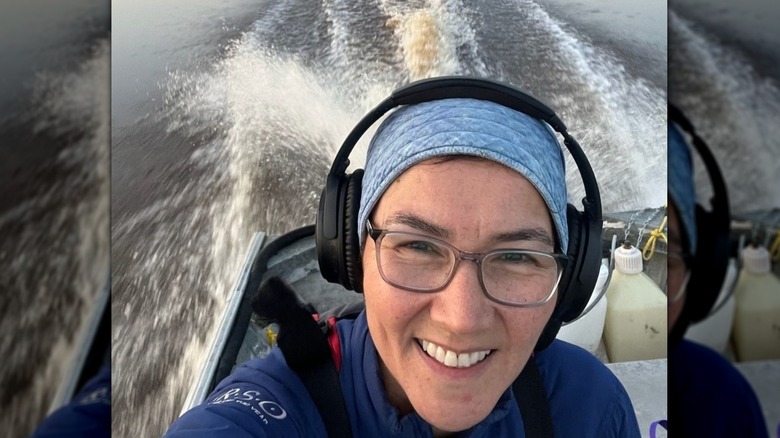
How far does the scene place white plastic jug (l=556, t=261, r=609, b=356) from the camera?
54.5 inches

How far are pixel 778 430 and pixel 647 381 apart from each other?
32cm

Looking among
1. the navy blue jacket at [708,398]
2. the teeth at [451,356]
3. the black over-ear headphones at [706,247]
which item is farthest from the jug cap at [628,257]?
the teeth at [451,356]

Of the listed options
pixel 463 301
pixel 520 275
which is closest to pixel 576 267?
pixel 520 275

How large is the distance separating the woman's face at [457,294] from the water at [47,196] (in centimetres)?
67

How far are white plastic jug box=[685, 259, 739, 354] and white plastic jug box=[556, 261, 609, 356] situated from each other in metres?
0.21

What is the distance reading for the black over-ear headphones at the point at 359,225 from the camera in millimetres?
1135

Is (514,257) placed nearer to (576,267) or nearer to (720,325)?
(576,267)

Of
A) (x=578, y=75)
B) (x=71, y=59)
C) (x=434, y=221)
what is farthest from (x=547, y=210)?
(x=71, y=59)

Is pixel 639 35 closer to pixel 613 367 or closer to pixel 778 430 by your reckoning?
pixel 613 367

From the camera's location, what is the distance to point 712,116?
1.46 metres

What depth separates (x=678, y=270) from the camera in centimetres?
141

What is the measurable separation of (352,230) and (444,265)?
0.61ft

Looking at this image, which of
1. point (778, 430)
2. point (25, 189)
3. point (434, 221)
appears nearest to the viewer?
point (434, 221)

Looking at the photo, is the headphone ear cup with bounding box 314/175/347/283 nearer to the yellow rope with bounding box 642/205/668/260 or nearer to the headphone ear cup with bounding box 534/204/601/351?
the headphone ear cup with bounding box 534/204/601/351
